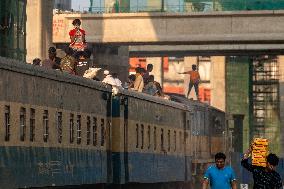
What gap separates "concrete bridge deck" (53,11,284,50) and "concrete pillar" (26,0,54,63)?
118 inches

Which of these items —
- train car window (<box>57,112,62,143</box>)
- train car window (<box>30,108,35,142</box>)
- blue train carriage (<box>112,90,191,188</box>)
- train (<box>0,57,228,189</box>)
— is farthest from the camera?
blue train carriage (<box>112,90,191,188</box>)

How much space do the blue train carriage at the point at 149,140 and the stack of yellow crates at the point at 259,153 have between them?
18.7 ft

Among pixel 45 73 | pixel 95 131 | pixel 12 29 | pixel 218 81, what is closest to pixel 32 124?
pixel 45 73

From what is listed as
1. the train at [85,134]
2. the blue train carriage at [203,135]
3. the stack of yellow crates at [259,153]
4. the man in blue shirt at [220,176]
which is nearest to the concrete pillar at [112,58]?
the blue train carriage at [203,135]

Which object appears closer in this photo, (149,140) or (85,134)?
(85,134)

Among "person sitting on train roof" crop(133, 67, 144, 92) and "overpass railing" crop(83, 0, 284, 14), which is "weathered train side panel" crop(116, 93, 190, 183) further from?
"overpass railing" crop(83, 0, 284, 14)

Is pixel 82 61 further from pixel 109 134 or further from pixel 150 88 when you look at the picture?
pixel 150 88

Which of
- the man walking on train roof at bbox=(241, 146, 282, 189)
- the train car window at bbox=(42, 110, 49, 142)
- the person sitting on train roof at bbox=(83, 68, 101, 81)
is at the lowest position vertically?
the man walking on train roof at bbox=(241, 146, 282, 189)

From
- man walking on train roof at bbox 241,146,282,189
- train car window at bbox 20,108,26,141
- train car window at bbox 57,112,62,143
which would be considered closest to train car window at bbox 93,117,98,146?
train car window at bbox 57,112,62,143

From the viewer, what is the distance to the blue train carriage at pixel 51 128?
21625 mm

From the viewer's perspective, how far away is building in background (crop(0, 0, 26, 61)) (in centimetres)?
5114

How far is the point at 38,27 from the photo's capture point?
60.8 m

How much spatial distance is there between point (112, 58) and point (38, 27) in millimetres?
10375

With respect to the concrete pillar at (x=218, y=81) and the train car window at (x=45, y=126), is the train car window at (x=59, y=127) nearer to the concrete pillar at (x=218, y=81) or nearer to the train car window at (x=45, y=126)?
the train car window at (x=45, y=126)
